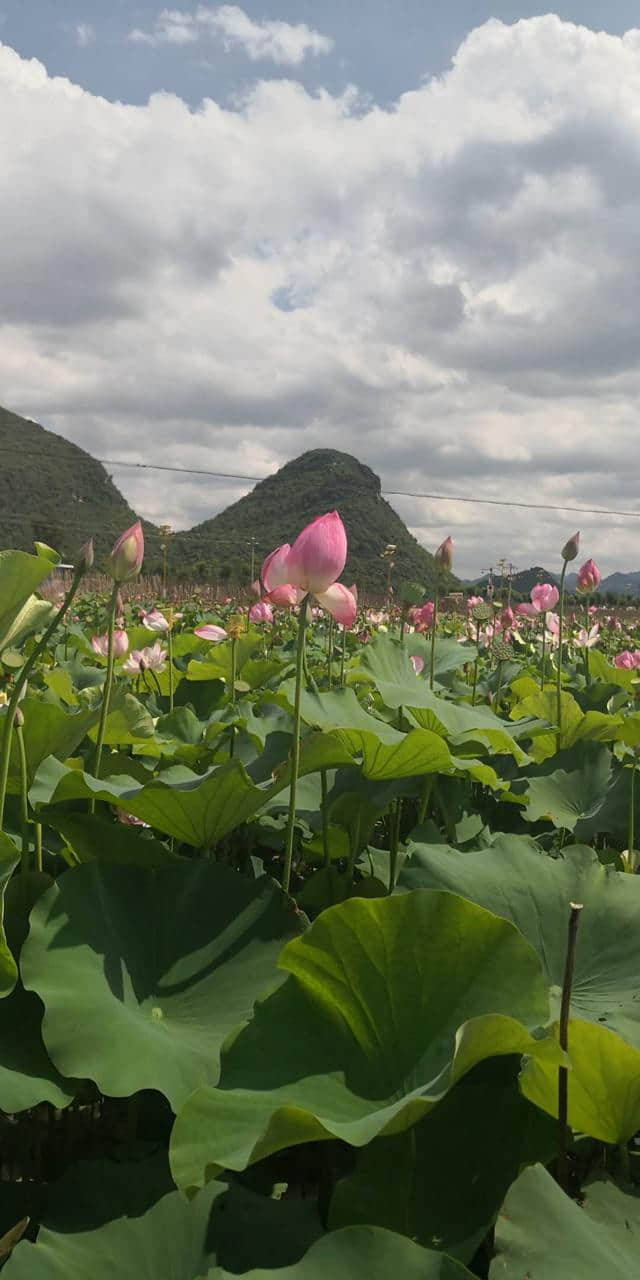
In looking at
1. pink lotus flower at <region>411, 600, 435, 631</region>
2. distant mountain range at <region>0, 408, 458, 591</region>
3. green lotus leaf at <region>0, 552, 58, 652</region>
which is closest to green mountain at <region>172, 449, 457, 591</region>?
distant mountain range at <region>0, 408, 458, 591</region>

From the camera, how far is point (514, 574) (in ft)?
15.3

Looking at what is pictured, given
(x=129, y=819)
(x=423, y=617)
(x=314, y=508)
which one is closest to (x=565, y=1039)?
(x=129, y=819)

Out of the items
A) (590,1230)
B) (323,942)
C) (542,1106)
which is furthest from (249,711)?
(590,1230)

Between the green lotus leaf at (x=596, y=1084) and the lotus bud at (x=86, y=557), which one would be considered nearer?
the green lotus leaf at (x=596, y=1084)

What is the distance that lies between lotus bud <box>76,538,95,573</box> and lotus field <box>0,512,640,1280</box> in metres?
0.05

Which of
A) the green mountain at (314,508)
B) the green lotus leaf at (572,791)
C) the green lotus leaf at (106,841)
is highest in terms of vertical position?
the green mountain at (314,508)

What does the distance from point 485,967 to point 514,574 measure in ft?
13.2

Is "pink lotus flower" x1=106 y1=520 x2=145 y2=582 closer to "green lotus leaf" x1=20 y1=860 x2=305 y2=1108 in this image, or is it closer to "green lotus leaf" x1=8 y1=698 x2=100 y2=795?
"green lotus leaf" x1=8 y1=698 x2=100 y2=795

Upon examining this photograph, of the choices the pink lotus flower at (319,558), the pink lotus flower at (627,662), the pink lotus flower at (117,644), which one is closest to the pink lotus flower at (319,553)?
the pink lotus flower at (319,558)

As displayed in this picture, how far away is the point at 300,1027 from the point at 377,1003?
0.24ft

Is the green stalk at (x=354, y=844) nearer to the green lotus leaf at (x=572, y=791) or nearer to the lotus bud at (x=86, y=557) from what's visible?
the green lotus leaf at (x=572, y=791)

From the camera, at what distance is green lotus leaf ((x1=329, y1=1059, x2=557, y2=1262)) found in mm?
685

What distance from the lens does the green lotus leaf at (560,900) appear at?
3.07 feet

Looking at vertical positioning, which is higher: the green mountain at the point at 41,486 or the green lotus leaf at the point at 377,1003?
the green mountain at the point at 41,486
